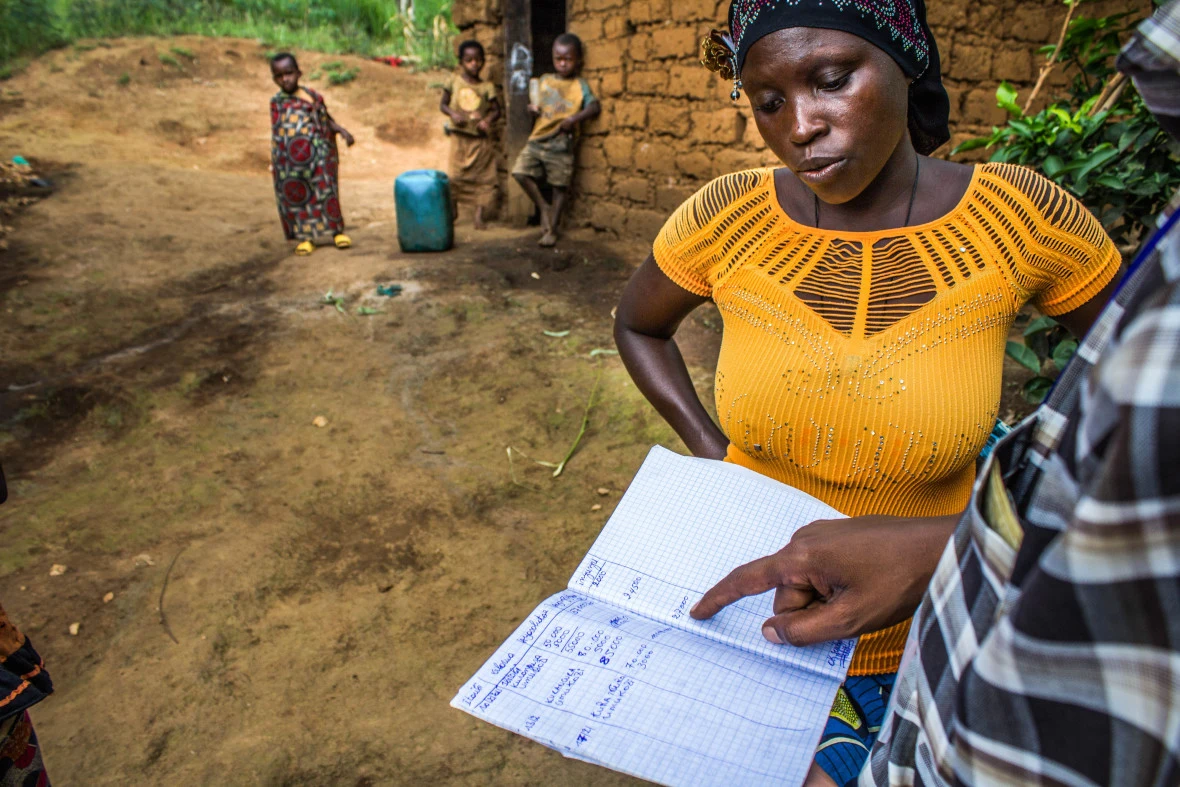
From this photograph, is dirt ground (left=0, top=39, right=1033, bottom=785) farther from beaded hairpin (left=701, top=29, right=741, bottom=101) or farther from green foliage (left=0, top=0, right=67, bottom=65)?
green foliage (left=0, top=0, right=67, bottom=65)

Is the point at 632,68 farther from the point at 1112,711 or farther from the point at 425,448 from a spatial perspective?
the point at 1112,711

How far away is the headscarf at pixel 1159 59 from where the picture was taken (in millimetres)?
422

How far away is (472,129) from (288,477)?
Result: 478 centimetres

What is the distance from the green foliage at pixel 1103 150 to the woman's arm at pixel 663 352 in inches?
70.9

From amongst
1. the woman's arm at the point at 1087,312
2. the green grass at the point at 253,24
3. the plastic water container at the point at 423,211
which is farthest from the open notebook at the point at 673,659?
the green grass at the point at 253,24

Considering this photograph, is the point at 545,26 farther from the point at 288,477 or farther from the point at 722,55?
the point at 722,55

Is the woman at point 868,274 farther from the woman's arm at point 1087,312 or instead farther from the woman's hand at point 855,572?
the woman's hand at point 855,572

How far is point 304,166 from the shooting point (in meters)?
6.93

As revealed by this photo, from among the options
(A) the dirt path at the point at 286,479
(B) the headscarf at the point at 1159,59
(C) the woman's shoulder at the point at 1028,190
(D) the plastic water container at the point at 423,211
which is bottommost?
(A) the dirt path at the point at 286,479

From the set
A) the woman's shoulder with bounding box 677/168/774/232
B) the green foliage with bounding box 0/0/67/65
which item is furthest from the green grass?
the woman's shoulder with bounding box 677/168/774/232

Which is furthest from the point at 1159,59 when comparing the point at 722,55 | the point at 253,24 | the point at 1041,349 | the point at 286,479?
the point at 253,24

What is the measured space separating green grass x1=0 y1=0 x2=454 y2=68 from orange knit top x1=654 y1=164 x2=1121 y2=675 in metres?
11.5

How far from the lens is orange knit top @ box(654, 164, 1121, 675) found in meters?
1.15

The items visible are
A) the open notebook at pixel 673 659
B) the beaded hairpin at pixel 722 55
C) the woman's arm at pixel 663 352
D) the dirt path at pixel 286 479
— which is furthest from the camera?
the dirt path at pixel 286 479
